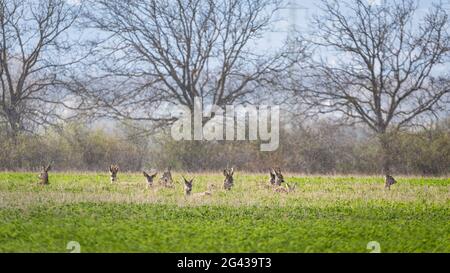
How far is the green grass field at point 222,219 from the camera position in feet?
29.9

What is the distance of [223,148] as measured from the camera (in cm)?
2506

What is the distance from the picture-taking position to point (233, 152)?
81.3 ft

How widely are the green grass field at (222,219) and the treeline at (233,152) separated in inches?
324

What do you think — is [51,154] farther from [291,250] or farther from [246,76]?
[291,250]

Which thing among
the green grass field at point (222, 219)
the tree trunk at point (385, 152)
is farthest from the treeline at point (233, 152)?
the green grass field at point (222, 219)

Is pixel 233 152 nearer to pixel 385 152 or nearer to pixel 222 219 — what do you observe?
pixel 385 152

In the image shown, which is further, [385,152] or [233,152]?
[233,152]

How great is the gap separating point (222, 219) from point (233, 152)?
45.5 ft

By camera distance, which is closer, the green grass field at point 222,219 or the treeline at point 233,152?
the green grass field at point 222,219

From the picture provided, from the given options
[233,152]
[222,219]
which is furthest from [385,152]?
[222,219]

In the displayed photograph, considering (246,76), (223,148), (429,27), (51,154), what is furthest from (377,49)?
(51,154)

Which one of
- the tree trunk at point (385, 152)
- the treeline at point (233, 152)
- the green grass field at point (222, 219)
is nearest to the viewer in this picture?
the green grass field at point (222, 219)

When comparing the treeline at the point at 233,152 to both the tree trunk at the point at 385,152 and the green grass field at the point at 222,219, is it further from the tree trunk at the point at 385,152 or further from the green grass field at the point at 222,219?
the green grass field at the point at 222,219

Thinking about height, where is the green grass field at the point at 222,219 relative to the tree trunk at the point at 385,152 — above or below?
below
